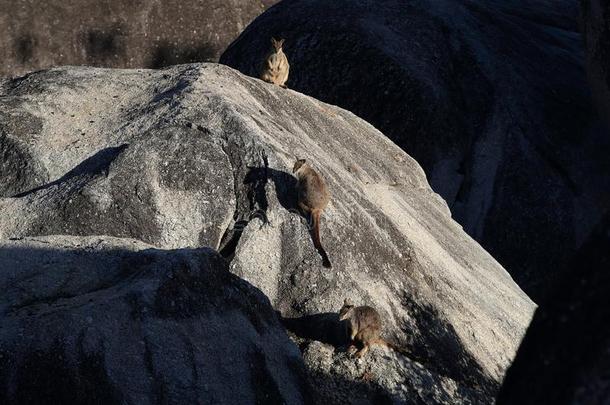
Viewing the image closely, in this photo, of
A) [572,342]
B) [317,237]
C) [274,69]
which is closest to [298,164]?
[317,237]

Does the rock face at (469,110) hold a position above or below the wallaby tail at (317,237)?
below

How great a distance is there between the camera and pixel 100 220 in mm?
8133

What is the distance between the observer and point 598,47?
46.8ft

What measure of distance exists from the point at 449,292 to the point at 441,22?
7.29 meters

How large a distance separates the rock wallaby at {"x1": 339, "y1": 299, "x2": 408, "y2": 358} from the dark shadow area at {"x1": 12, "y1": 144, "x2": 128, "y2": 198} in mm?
2040

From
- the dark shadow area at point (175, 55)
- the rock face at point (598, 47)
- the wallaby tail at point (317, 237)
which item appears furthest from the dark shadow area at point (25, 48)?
the wallaby tail at point (317, 237)

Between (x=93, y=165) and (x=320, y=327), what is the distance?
6.82 ft

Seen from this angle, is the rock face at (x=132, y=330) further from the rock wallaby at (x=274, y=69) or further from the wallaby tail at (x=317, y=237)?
the rock wallaby at (x=274, y=69)

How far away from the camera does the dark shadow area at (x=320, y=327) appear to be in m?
7.96

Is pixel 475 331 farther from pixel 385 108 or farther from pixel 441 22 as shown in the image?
pixel 441 22

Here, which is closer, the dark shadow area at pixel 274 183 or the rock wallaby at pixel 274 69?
the dark shadow area at pixel 274 183

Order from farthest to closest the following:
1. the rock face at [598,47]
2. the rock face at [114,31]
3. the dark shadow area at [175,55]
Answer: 1. the dark shadow area at [175,55]
2. the rock face at [114,31]
3. the rock face at [598,47]

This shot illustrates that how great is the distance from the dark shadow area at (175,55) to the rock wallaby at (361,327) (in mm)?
10670

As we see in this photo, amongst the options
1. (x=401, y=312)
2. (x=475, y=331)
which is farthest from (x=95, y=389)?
(x=475, y=331)
